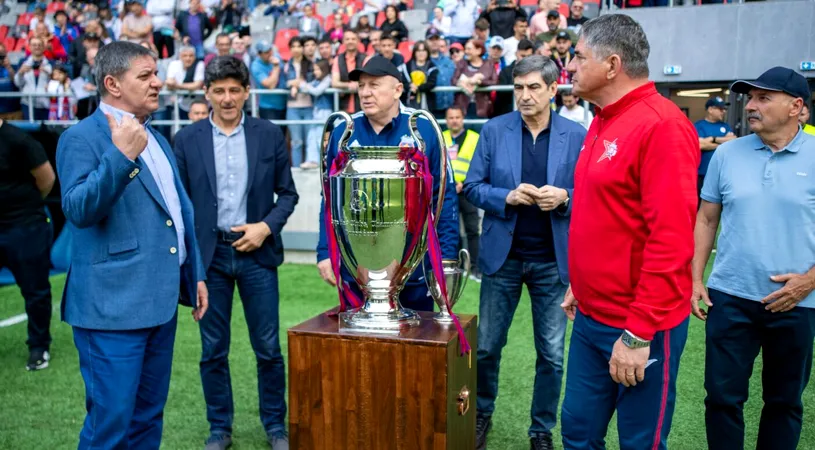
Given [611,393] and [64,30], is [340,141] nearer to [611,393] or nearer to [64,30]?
[611,393]

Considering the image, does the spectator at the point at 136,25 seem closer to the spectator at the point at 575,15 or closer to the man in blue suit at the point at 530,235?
the spectator at the point at 575,15

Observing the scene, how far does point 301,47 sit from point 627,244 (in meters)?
8.25

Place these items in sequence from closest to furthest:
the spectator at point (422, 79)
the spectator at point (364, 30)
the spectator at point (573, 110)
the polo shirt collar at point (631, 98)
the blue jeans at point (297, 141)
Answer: the polo shirt collar at point (631, 98), the spectator at point (573, 110), the spectator at point (422, 79), the blue jeans at point (297, 141), the spectator at point (364, 30)

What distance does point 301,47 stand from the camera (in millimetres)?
9930

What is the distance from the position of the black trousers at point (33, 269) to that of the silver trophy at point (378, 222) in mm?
3241

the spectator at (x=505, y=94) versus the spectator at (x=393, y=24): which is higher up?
the spectator at (x=393, y=24)

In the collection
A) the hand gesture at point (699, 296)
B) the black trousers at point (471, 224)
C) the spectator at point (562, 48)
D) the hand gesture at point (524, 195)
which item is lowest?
the black trousers at point (471, 224)

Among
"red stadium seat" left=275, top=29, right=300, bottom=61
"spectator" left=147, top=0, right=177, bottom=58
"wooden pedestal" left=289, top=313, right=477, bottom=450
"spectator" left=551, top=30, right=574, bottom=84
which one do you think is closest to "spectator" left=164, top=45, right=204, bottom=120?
"spectator" left=147, top=0, right=177, bottom=58

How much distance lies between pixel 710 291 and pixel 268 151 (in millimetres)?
2048

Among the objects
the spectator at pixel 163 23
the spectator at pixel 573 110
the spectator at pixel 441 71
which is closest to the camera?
the spectator at pixel 573 110

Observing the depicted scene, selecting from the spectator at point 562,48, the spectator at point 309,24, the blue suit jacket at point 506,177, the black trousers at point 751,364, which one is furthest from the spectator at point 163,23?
the black trousers at point 751,364

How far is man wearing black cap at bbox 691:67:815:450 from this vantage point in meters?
2.82

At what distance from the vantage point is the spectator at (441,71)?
8.84 metres

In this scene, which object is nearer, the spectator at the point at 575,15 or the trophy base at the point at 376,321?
the trophy base at the point at 376,321
